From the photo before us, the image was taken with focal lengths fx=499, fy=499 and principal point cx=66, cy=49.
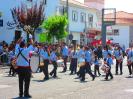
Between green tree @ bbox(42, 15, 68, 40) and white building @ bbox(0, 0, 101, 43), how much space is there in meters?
2.56

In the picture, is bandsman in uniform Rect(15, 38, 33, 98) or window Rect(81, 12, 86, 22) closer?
bandsman in uniform Rect(15, 38, 33, 98)

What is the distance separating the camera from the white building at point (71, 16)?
1736 inches

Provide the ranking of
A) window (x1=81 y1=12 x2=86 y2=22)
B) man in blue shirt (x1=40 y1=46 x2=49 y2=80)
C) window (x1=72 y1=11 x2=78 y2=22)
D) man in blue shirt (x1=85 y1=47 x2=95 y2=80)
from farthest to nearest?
1. window (x1=81 y1=12 x2=86 y2=22)
2. window (x1=72 y1=11 x2=78 y2=22)
3. man in blue shirt (x1=40 y1=46 x2=49 y2=80)
4. man in blue shirt (x1=85 y1=47 x2=95 y2=80)

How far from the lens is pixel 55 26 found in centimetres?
5000

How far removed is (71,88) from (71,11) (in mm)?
47497

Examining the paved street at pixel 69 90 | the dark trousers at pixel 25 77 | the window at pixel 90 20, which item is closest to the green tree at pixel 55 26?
the window at pixel 90 20

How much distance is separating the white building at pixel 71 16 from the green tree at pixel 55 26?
2.56m

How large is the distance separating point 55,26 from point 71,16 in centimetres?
1754

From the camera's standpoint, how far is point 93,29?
7625 cm

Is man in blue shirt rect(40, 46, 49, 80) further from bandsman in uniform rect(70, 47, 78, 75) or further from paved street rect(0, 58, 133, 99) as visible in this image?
bandsman in uniform rect(70, 47, 78, 75)

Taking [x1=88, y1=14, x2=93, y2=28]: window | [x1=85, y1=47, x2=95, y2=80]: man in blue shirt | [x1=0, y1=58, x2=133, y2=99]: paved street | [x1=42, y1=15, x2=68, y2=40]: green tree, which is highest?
[x1=88, y1=14, x2=93, y2=28]: window

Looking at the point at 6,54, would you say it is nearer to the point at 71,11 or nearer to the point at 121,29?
the point at 71,11

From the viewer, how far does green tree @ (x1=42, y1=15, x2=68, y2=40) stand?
49.2 meters

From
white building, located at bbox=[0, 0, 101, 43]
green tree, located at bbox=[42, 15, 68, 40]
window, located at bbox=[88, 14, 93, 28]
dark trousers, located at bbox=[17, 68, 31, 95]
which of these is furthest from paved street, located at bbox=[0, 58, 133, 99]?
window, located at bbox=[88, 14, 93, 28]
